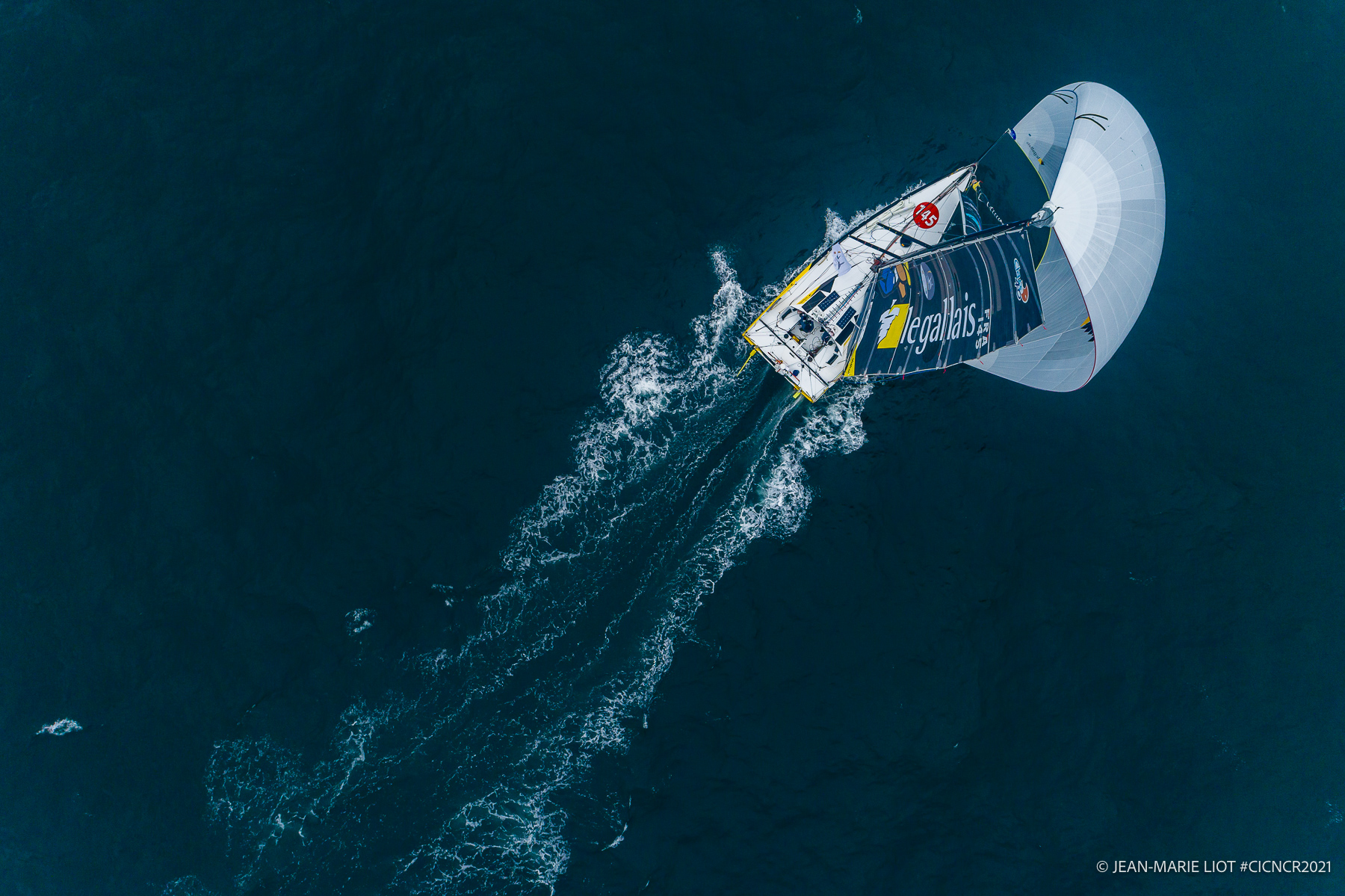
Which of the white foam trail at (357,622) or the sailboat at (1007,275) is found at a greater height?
the sailboat at (1007,275)

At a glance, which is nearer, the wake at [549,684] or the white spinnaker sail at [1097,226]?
the wake at [549,684]

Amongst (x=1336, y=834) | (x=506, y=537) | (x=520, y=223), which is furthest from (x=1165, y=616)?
(x=520, y=223)

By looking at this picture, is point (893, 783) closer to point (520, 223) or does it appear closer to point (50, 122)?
point (520, 223)

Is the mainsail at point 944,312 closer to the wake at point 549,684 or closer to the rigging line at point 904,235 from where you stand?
the rigging line at point 904,235

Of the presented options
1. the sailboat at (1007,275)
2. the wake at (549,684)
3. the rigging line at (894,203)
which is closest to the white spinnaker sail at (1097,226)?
the sailboat at (1007,275)

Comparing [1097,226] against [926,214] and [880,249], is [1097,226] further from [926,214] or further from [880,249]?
[880,249]

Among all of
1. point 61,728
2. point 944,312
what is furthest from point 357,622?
point 944,312
